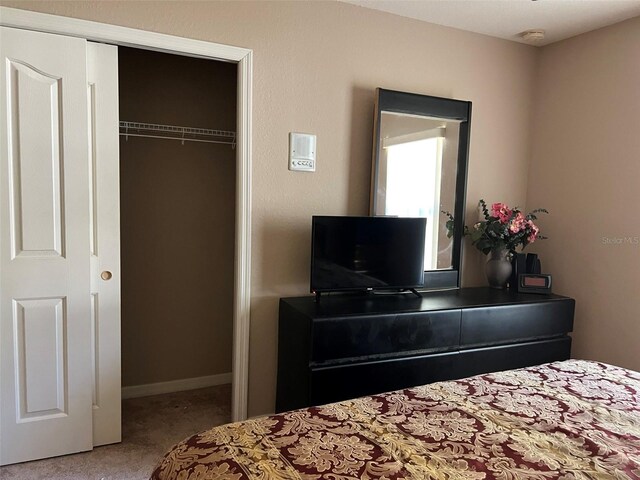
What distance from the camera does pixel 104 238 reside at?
2.58 metres

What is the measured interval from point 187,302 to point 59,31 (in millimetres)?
1916

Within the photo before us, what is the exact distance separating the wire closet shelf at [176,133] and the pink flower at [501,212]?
6.29ft

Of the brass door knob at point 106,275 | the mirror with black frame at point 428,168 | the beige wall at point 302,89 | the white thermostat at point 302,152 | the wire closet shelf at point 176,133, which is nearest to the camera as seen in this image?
the brass door knob at point 106,275

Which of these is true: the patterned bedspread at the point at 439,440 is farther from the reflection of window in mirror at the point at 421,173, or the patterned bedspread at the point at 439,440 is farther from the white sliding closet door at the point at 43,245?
the reflection of window in mirror at the point at 421,173

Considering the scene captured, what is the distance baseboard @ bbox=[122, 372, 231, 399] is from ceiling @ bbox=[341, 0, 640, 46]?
2.77 metres

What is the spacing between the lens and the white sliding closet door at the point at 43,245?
7.64 feet

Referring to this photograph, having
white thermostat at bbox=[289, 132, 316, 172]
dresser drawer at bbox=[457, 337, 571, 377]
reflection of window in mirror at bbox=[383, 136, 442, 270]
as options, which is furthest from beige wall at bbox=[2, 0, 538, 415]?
dresser drawer at bbox=[457, 337, 571, 377]

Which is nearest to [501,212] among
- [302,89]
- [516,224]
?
[516,224]

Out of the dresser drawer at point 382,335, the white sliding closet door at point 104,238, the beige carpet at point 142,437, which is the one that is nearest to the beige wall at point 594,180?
the dresser drawer at point 382,335

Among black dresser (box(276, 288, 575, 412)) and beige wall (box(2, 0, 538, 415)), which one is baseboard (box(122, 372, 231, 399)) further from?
black dresser (box(276, 288, 575, 412))

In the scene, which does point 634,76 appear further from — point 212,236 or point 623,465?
point 212,236

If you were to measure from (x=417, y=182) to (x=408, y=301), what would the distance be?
82 centimetres

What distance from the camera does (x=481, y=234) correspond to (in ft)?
11.0

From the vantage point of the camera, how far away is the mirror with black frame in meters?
3.07
